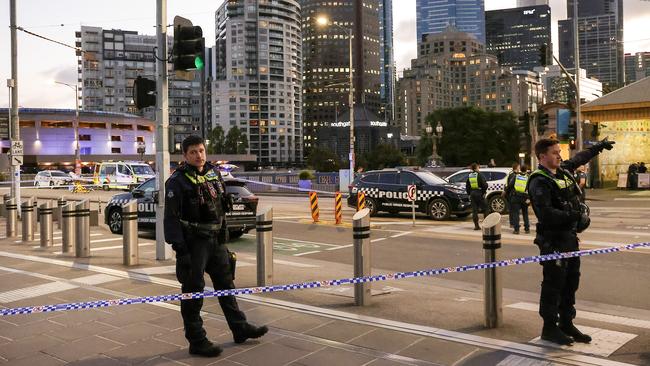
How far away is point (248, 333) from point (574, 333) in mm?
2988

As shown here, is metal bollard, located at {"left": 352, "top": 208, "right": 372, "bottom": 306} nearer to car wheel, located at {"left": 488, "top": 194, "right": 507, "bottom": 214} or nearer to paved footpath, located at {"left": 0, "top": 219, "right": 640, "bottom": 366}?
paved footpath, located at {"left": 0, "top": 219, "right": 640, "bottom": 366}

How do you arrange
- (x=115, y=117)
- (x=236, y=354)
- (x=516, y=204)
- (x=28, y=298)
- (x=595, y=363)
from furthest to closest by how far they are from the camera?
1. (x=115, y=117)
2. (x=516, y=204)
3. (x=28, y=298)
4. (x=236, y=354)
5. (x=595, y=363)

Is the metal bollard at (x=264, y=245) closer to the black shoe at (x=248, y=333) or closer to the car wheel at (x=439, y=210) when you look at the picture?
the black shoe at (x=248, y=333)

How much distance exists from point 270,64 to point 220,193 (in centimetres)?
19210

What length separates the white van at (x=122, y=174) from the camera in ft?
120

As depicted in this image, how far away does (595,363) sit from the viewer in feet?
16.0

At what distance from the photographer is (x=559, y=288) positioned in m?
5.34

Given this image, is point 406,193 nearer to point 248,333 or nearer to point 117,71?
point 248,333

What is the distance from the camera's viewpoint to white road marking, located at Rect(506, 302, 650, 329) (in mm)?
6215

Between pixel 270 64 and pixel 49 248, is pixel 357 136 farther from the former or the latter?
pixel 49 248

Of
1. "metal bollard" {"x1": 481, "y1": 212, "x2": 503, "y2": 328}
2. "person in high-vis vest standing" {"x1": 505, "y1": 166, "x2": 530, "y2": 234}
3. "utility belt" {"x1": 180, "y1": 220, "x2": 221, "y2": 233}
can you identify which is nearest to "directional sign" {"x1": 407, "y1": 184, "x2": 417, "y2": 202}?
"person in high-vis vest standing" {"x1": 505, "y1": 166, "x2": 530, "y2": 234}

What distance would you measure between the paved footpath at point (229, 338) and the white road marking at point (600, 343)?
0.13 metres

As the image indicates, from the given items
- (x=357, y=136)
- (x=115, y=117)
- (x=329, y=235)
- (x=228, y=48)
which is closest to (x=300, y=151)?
(x=357, y=136)

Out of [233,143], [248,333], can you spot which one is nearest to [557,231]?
[248,333]
